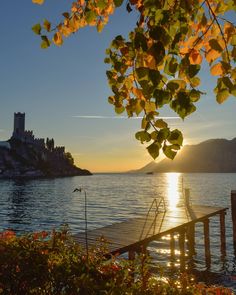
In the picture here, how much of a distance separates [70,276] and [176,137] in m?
4.28

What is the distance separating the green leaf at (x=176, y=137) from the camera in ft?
7.37

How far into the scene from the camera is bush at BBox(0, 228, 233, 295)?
530cm

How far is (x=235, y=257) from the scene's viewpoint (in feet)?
86.0

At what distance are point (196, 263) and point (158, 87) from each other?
2473cm

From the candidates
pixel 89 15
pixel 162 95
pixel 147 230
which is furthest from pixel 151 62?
pixel 147 230

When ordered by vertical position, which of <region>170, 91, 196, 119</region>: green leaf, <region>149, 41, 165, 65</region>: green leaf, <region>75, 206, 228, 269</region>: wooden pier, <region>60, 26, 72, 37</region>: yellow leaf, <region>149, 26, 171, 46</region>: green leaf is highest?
<region>60, 26, 72, 37</region>: yellow leaf

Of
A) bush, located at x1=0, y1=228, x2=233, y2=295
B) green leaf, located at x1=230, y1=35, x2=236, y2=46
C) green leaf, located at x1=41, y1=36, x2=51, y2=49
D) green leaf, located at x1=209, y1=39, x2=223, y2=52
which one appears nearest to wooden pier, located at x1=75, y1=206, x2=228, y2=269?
bush, located at x1=0, y1=228, x2=233, y2=295

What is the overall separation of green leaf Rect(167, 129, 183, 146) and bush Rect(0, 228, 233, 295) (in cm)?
356

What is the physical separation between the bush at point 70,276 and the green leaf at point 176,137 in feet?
11.7

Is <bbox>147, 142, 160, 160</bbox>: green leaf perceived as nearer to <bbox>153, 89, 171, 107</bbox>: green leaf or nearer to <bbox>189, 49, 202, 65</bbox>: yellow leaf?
<bbox>153, 89, 171, 107</bbox>: green leaf

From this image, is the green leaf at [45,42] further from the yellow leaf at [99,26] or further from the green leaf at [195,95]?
the green leaf at [195,95]

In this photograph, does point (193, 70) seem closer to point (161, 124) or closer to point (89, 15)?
point (161, 124)

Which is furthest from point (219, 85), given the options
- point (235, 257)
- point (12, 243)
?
point (235, 257)

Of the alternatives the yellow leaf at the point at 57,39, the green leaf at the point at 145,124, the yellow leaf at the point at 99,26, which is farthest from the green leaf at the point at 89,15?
the green leaf at the point at 145,124
